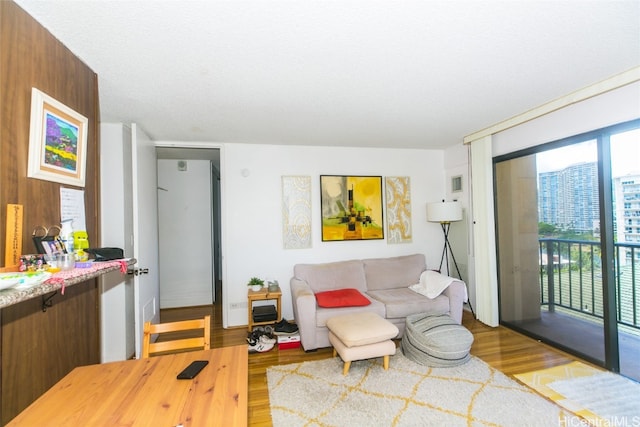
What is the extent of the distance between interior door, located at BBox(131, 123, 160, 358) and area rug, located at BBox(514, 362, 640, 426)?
352 centimetres

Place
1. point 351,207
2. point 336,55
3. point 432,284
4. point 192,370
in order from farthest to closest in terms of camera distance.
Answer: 1. point 351,207
2. point 432,284
3. point 336,55
4. point 192,370

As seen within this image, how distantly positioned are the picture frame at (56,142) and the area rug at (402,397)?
2.07 meters

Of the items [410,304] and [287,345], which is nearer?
[287,345]

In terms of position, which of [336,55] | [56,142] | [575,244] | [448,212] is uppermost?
[336,55]

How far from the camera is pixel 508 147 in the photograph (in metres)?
3.50

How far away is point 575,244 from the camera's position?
2910 millimetres

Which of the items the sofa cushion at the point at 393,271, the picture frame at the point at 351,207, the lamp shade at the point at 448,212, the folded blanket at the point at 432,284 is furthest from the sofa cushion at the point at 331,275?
the lamp shade at the point at 448,212

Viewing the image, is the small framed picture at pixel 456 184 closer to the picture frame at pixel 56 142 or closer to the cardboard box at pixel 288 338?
the cardboard box at pixel 288 338

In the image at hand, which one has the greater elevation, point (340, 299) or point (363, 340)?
point (340, 299)

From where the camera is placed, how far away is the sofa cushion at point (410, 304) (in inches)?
128

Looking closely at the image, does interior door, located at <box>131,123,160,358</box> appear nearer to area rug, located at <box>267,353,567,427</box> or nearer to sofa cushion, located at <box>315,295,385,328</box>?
area rug, located at <box>267,353,567,427</box>

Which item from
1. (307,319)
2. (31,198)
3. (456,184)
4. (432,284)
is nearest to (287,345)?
(307,319)

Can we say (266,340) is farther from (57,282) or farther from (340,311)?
(57,282)

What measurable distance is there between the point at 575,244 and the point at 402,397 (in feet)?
7.75
